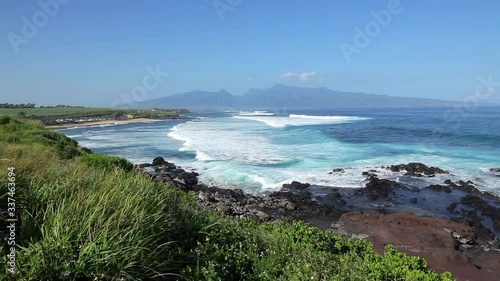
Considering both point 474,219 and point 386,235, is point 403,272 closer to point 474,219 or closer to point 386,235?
point 386,235

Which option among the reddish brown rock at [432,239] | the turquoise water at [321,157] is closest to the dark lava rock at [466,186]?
the turquoise water at [321,157]

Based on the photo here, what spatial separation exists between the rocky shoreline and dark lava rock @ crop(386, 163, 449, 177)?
631 millimetres

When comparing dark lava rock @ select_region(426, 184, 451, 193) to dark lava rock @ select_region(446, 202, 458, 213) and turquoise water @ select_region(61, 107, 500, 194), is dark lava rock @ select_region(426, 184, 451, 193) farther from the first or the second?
dark lava rock @ select_region(446, 202, 458, 213)

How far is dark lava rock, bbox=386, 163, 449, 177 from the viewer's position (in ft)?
83.0

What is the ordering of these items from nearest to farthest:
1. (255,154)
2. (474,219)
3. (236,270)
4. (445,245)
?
(236,270) → (445,245) → (474,219) → (255,154)

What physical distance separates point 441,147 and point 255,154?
2215cm

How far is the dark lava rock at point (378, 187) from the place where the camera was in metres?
20.5

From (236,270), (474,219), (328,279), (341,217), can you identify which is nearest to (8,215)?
(236,270)

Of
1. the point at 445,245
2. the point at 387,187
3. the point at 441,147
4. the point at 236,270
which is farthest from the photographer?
the point at 441,147

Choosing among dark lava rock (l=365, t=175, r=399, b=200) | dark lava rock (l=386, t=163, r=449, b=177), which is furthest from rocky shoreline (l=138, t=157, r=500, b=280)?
dark lava rock (l=386, t=163, r=449, b=177)

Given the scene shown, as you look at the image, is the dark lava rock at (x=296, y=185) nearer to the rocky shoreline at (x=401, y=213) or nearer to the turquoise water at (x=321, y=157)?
the rocky shoreline at (x=401, y=213)

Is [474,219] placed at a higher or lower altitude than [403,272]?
lower

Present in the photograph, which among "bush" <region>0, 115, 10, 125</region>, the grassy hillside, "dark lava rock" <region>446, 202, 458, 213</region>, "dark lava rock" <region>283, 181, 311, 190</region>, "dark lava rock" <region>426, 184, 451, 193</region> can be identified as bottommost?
"dark lava rock" <region>446, 202, 458, 213</region>

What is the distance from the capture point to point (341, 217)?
17.2 meters
